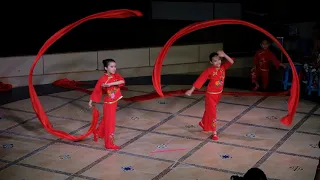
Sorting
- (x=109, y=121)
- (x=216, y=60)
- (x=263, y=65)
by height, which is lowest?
(x=109, y=121)

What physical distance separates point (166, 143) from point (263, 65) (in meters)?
3.04

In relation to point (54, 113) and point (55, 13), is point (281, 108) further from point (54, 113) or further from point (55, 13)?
point (55, 13)

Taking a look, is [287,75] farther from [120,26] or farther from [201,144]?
[120,26]

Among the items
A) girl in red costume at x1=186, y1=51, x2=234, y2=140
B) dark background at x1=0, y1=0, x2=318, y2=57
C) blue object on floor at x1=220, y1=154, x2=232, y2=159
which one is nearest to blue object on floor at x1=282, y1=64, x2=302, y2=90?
dark background at x1=0, y1=0, x2=318, y2=57

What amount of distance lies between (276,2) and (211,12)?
146 centimetres

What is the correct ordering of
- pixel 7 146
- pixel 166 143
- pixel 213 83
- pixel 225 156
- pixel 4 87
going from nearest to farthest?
pixel 225 156, pixel 7 146, pixel 166 143, pixel 213 83, pixel 4 87

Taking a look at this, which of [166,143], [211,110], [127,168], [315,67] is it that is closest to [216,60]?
[211,110]

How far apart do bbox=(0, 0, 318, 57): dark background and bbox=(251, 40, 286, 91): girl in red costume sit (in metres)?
1.83

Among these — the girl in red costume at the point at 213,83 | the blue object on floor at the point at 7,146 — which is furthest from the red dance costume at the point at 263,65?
the blue object on floor at the point at 7,146

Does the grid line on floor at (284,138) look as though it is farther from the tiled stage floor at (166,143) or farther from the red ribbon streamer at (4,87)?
the red ribbon streamer at (4,87)

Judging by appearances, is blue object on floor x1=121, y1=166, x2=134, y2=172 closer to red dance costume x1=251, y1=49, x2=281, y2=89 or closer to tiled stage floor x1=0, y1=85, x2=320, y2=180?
tiled stage floor x1=0, y1=85, x2=320, y2=180

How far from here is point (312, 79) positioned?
372 inches

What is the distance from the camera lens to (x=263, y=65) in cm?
975

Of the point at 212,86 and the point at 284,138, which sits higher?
the point at 212,86
